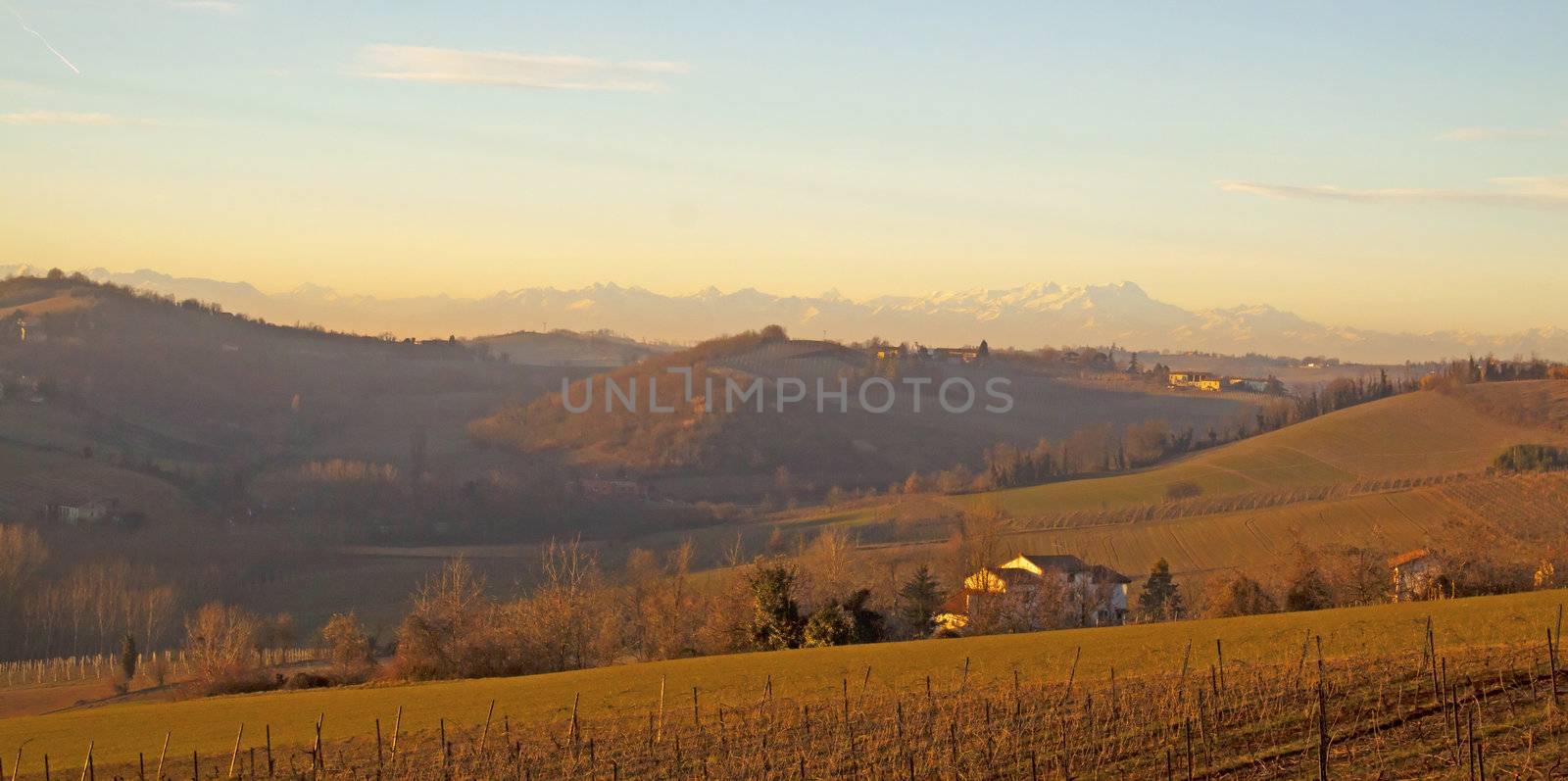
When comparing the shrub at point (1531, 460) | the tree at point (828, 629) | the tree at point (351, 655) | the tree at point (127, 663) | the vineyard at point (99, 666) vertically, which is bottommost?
the vineyard at point (99, 666)

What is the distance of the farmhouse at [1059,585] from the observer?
69250 mm

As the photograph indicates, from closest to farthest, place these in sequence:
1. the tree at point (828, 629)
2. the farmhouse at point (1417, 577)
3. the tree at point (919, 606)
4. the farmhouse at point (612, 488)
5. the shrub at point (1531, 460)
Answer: the tree at point (828, 629) < the farmhouse at point (1417, 577) < the tree at point (919, 606) < the shrub at point (1531, 460) < the farmhouse at point (612, 488)

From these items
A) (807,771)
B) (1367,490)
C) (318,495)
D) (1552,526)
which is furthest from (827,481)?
(807,771)

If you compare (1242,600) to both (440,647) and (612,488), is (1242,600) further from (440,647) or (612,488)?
(612,488)

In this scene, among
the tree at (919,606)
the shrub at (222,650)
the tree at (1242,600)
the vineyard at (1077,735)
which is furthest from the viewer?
the tree at (919,606)

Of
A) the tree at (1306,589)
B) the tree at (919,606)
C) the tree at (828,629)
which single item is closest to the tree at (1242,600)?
the tree at (1306,589)

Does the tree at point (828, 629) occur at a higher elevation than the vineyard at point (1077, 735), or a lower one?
lower

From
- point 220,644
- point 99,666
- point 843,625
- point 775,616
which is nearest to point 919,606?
point 843,625

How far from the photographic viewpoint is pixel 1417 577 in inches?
2562

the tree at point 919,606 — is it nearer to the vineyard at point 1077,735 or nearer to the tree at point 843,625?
the tree at point 843,625

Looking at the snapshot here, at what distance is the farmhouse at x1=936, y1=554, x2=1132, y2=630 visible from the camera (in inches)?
2726

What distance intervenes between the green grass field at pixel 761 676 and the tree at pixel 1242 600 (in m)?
17.6

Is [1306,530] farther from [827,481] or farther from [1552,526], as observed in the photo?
[827,481]

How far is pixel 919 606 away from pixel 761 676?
29262 mm
